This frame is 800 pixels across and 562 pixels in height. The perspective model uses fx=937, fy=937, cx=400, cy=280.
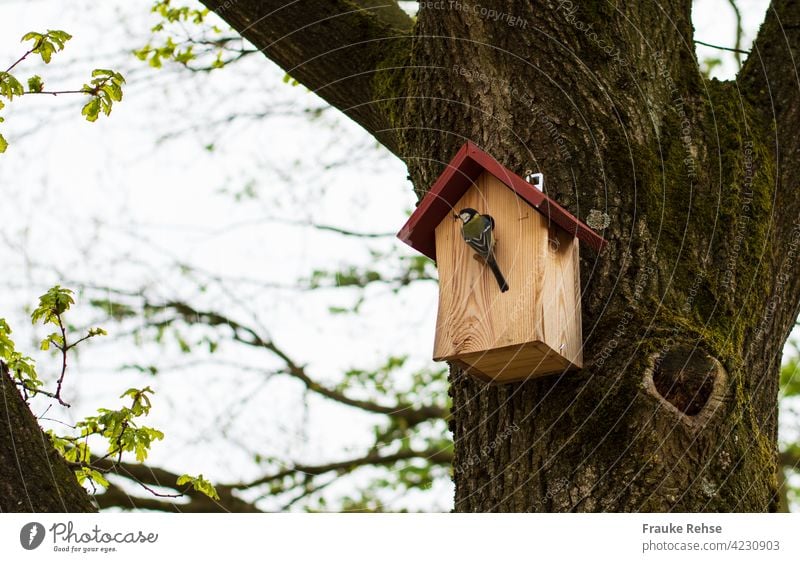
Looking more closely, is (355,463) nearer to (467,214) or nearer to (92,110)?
(467,214)

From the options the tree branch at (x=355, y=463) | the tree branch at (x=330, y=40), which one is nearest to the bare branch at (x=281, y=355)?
the tree branch at (x=355, y=463)

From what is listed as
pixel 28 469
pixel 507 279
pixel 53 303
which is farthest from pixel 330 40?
pixel 28 469

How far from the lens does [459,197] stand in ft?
9.57

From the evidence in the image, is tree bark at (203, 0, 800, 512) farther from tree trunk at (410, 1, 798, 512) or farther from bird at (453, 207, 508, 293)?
bird at (453, 207, 508, 293)

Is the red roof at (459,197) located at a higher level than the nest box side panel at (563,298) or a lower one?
higher

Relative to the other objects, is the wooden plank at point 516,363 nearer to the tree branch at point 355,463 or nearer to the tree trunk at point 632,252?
the tree trunk at point 632,252

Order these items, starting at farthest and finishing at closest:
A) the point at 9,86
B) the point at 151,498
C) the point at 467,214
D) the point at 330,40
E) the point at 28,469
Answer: the point at 151,498, the point at 330,40, the point at 467,214, the point at 9,86, the point at 28,469

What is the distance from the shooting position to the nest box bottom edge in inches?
102

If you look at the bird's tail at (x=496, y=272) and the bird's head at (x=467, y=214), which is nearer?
the bird's tail at (x=496, y=272)

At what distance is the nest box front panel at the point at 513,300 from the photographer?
8.56 ft

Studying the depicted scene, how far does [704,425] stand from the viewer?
2.60 metres

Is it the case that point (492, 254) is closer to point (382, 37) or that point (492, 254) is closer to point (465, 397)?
point (465, 397)

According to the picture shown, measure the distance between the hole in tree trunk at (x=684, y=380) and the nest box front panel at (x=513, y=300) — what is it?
24 cm

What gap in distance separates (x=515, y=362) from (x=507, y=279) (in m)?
0.24
